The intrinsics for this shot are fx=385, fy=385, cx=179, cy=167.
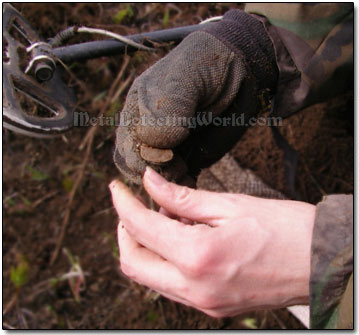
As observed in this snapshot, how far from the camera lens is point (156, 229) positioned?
2.67 feet

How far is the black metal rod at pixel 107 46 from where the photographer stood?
1.22 m

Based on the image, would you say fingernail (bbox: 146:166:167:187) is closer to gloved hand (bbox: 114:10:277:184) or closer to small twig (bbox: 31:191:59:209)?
gloved hand (bbox: 114:10:277:184)

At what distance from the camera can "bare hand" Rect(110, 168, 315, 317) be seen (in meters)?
0.76

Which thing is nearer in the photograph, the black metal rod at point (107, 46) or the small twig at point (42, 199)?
the black metal rod at point (107, 46)

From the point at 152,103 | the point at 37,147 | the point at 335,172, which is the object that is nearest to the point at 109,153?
the point at 37,147

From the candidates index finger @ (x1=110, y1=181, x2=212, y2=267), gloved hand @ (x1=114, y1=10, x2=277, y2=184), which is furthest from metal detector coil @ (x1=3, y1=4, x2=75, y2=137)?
index finger @ (x1=110, y1=181, x2=212, y2=267)

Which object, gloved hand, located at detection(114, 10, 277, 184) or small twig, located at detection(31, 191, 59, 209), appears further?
small twig, located at detection(31, 191, 59, 209)

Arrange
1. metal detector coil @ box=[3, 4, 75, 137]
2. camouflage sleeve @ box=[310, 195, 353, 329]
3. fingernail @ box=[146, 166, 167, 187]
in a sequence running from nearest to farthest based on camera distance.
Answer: camouflage sleeve @ box=[310, 195, 353, 329] < fingernail @ box=[146, 166, 167, 187] < metal detector coil @ box=[3, 4, 75, 137]

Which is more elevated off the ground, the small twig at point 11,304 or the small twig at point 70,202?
the small twig at point 70,202

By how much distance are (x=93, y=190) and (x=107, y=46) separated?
0.62 meters

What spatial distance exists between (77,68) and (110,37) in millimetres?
316

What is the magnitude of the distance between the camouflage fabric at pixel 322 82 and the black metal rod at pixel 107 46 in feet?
0.89

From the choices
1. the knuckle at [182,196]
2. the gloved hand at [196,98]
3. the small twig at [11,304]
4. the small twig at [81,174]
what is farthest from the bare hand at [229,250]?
the small twig at [11,304]

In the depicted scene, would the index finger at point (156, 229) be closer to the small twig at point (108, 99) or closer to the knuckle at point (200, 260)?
the knuckle at point (200, 260)
